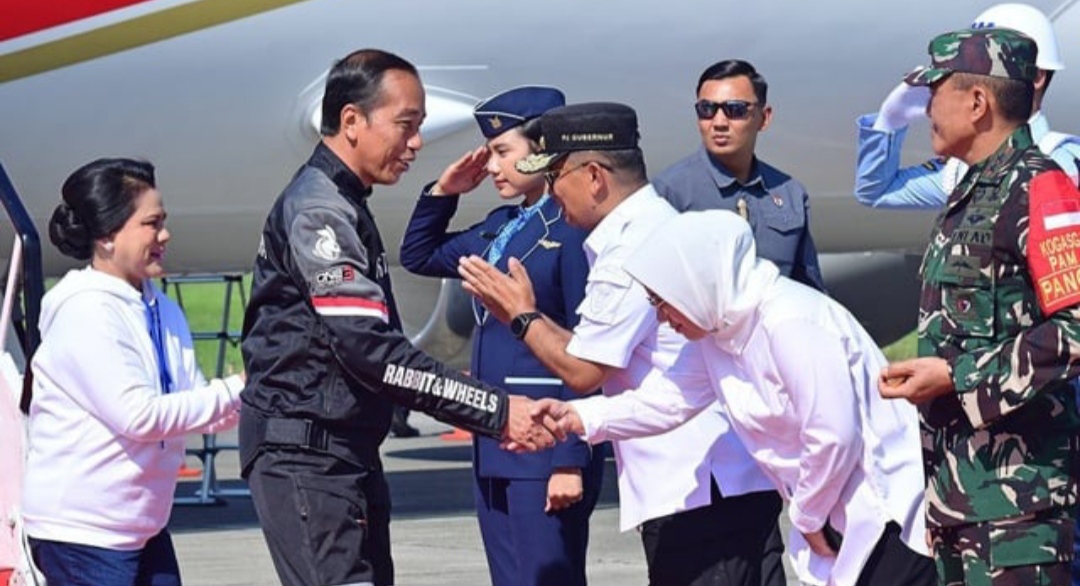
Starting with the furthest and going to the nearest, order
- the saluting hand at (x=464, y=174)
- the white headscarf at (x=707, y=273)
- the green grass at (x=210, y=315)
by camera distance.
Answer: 1. the green grass at (x=210, y=315)
2. the saluting hand at (x=464, y=174)
3. the white headscarf at (x=707, y=273)

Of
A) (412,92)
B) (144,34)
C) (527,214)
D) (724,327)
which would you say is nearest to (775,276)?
(724,327)

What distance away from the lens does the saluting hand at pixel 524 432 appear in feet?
15.8

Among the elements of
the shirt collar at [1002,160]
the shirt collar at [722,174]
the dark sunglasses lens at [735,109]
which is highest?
the shirt collar at [1002,160]

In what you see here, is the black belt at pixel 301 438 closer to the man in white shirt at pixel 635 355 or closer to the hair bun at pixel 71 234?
the man in white shirt at pixel 635 355

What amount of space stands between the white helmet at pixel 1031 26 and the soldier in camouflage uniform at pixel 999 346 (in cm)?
83

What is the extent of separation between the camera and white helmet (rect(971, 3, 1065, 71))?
517 centimetres

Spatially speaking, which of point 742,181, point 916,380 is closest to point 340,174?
point 916,380

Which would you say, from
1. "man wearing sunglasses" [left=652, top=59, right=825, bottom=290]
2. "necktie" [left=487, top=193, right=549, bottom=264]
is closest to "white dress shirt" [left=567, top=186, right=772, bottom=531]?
Result: "necktie" [left=487, top=193, right=549, bottom=264]

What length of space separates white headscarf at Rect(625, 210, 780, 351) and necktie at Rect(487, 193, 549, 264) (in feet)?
4.70

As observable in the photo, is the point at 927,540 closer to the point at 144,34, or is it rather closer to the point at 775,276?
the point at 775,276

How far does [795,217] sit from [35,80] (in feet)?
12.2

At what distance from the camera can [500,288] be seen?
4996mm

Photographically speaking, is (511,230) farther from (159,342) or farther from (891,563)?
(891,563)

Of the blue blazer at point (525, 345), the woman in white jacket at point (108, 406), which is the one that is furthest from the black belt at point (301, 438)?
the blue blazer at point (525, 345)
